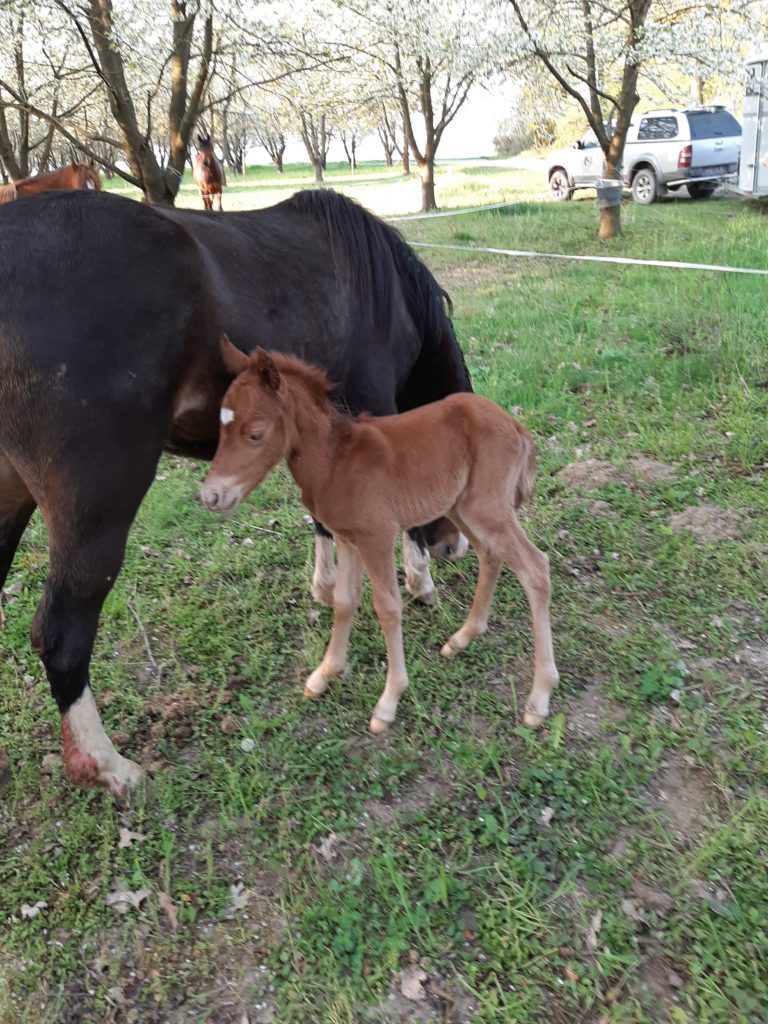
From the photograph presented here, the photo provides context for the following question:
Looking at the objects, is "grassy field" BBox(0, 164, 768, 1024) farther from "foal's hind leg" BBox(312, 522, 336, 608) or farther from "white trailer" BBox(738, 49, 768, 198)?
"white trailer" BBox(738, 49, 768, 198)

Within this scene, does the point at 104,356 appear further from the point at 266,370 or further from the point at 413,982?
the point at 413,982

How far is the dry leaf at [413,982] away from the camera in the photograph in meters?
2.08

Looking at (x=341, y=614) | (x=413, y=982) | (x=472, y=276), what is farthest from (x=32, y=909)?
(x=472, y=276)

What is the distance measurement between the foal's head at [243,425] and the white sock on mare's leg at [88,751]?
965 millimetres

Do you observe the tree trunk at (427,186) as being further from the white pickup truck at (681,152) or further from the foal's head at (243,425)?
the foal's head at (243,425)

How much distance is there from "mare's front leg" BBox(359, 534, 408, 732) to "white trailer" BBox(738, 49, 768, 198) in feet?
46.8

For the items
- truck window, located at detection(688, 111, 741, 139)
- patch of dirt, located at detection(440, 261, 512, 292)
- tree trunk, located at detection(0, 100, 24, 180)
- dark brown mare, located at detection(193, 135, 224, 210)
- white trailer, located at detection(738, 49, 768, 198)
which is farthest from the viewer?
truck window, located at detection(688, 111, 741, 139)

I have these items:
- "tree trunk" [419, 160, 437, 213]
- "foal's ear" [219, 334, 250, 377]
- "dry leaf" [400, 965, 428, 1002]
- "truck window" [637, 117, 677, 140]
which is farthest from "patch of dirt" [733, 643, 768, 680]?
"tree trunk" [419, 160, 437, 213]

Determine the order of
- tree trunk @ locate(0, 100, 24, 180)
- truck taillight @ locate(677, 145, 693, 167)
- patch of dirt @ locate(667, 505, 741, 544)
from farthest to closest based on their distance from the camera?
truck taillight @ locate(677, 145, 693, 167)
tree trunk @ locate(0, 100, 24, 180)
patch of dirt @ locate(667, 505, 741, 544)

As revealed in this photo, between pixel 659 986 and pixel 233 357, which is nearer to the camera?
pixel 659 986

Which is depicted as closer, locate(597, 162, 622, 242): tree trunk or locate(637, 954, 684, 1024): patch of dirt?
locate(637, 954, 684, 1024): patch of dirt

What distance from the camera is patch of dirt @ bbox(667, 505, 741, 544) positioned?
409 centimetres

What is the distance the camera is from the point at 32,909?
7.91ft

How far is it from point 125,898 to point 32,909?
29cm
